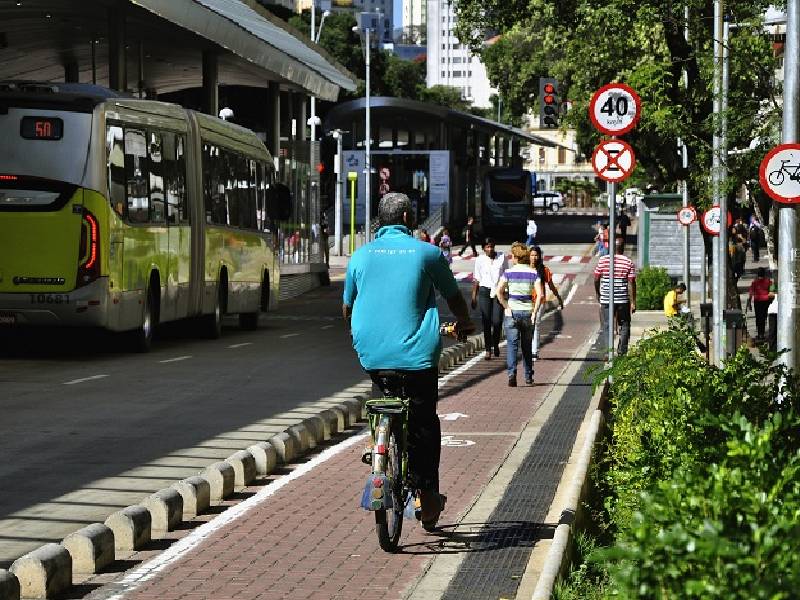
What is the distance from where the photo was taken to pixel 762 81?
29312mm

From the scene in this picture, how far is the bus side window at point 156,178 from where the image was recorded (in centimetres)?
2638

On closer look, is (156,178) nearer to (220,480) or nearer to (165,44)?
(165,44)

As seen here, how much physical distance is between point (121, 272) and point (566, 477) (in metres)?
12.7

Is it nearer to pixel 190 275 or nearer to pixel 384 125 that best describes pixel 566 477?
pixel 190 275

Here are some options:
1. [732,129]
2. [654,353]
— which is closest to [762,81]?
[732,129]

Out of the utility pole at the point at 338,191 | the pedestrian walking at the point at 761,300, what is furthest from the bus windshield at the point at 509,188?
the pedestrian walking at the point at 761,300

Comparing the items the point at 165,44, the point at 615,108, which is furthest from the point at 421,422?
the point at 165,44

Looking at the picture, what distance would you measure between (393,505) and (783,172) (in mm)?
7482

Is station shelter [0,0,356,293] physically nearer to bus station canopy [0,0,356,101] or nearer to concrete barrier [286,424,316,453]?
bus station canopy [0,0,356,101]

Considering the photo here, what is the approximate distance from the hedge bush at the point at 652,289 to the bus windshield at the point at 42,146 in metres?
22.2

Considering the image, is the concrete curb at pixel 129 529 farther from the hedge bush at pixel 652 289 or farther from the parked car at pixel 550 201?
the parked car at pixel 550 201

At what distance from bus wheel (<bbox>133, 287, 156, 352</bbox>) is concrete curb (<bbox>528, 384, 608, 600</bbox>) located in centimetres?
1225

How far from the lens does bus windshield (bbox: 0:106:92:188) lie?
24000 mm

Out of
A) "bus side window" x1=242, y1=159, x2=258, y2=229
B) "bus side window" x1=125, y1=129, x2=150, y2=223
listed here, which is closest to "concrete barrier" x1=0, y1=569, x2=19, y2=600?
"bus side window" x1=125, y1=129, x2=150, y2=223
